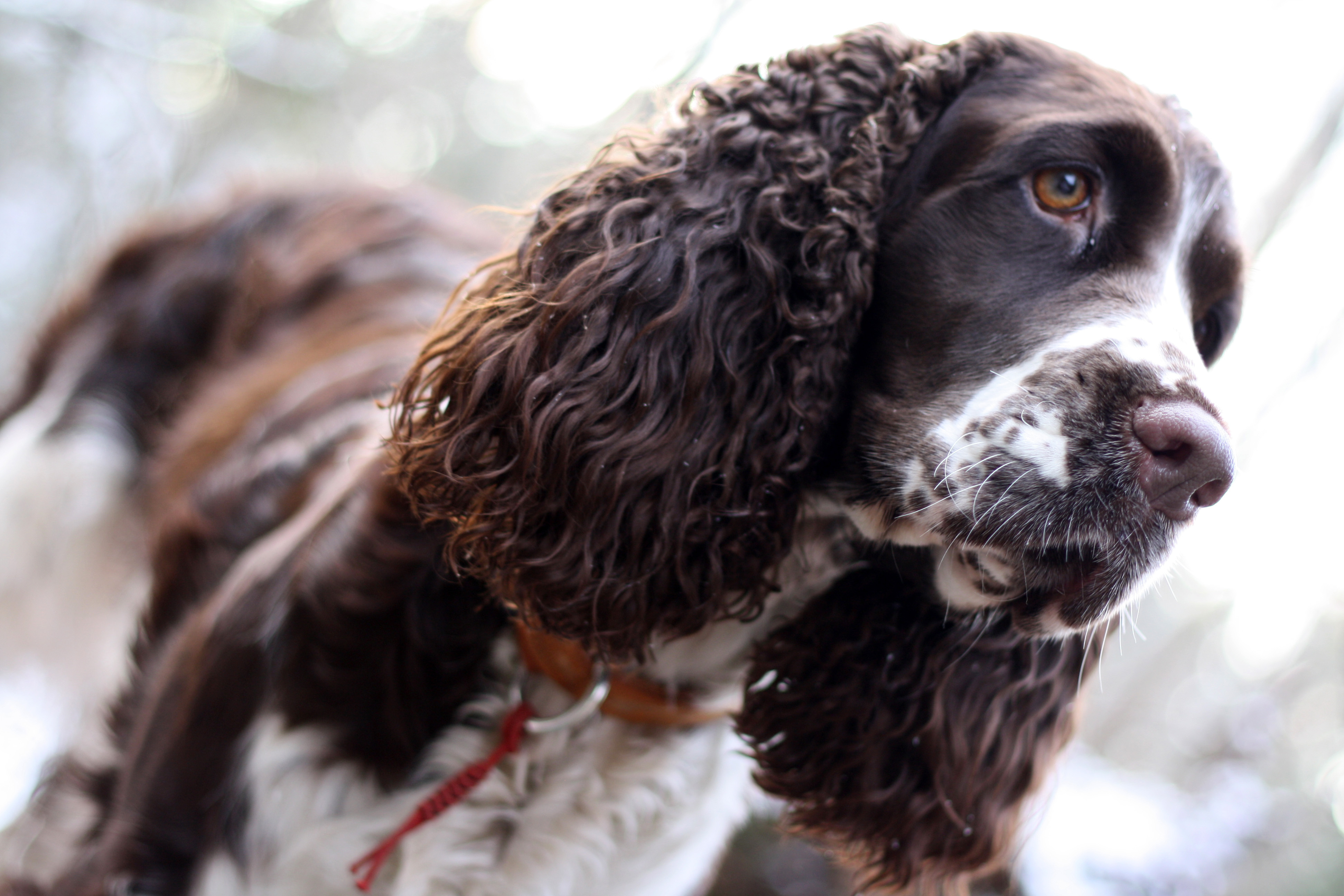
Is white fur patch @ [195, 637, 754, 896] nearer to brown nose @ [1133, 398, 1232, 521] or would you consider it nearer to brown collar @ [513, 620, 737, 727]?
brown collar @ [513, 620, 737, 727]

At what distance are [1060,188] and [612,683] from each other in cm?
107

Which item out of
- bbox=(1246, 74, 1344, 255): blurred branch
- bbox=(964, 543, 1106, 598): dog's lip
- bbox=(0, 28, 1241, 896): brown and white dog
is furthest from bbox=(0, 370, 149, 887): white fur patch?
bbox=(1246, 74, 1344, 255): blurred branch

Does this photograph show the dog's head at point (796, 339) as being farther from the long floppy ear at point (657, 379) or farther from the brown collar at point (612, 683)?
the brown collar at point (612, 683)

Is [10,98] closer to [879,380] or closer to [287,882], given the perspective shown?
[287,882]

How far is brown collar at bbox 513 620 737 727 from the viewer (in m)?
1.57

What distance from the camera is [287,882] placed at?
157 cm

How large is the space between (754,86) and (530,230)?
17.4 inches

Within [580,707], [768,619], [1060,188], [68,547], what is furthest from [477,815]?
[68,547]

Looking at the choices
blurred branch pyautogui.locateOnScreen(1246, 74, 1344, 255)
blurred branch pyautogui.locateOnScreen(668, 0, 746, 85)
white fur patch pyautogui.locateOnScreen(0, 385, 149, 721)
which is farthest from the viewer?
blurred branch pyautogui.locateOnScreen(668, 0, 746, 85)

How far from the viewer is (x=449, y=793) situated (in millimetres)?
1537

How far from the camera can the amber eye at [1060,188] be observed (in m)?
1.40

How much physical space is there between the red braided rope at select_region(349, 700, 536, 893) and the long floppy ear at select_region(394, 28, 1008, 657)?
10.1 inches

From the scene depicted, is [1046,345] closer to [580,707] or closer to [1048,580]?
[1048,580]

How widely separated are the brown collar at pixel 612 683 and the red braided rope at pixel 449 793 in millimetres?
80
